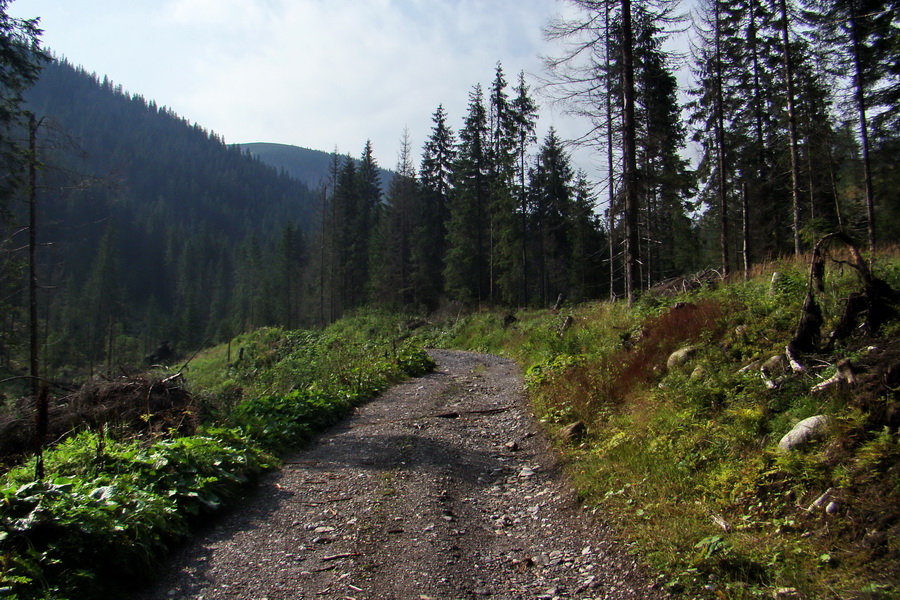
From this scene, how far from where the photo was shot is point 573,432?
21.9 feet

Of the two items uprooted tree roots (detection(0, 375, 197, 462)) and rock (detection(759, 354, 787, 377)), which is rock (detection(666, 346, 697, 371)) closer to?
rock (detection(759, 354, 787, 377))

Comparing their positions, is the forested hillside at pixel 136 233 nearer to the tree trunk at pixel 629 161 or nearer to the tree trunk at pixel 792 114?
the tree trunk at pixel 629 161

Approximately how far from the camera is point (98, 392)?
24.5ft

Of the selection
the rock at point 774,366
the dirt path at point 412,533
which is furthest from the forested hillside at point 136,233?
the rock at point 774,366

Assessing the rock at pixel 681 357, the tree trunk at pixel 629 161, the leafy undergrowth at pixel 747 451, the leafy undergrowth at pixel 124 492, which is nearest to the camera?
the leafy undergrowth at pixel 747 451

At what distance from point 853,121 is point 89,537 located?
26.9m

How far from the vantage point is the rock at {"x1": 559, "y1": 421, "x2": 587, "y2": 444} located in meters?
6.58

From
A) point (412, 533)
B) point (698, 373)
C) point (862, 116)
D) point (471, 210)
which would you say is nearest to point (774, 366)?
point (698, 373)

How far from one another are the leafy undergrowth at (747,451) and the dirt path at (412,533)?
1.42ft

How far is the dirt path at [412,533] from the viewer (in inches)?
141

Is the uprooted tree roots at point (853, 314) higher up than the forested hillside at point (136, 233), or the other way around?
the forested hillside at point (136, 233)

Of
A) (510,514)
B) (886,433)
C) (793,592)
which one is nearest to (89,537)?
(510,514)

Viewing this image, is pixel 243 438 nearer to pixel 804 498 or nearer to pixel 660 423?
pixel 660 423

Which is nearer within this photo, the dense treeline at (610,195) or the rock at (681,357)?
the rock at (681,357)
